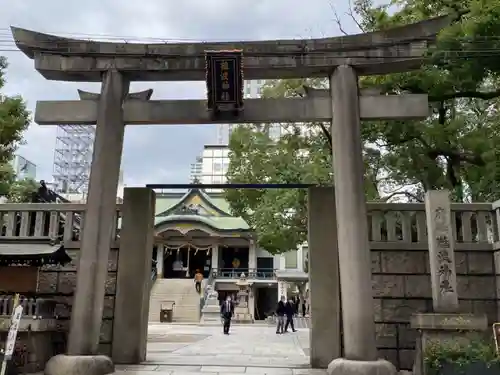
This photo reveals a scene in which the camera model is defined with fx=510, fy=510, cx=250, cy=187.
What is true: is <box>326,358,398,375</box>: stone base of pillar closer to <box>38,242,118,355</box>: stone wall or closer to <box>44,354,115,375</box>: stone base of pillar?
<box>44,354,115,375</box>: stone base of pillar

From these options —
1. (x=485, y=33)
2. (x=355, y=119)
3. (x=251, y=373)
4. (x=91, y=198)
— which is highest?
(x=485, y=33)

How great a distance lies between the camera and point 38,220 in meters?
10.5

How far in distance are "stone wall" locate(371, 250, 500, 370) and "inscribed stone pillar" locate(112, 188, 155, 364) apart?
4.61 m

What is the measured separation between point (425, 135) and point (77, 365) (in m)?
9.73

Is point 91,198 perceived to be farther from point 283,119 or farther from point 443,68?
point 443,68

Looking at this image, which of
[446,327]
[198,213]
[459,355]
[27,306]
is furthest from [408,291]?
[198,213]

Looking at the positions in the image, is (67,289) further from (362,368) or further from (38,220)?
(362,368)

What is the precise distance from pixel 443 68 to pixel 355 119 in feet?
12.1

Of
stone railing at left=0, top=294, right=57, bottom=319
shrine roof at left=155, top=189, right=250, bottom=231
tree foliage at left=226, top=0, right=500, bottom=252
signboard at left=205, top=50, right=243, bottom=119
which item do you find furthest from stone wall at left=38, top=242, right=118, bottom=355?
shrine roof at left=155, top=189, right=250, bottom=231

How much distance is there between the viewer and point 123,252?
10461mm

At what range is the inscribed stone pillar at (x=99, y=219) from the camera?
8.66m

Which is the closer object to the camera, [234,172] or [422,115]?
[422,115]

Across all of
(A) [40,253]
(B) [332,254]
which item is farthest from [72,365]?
(B) [332,254]

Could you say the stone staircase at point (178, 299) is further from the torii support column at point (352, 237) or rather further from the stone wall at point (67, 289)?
the torii support column at point (352, 237)
